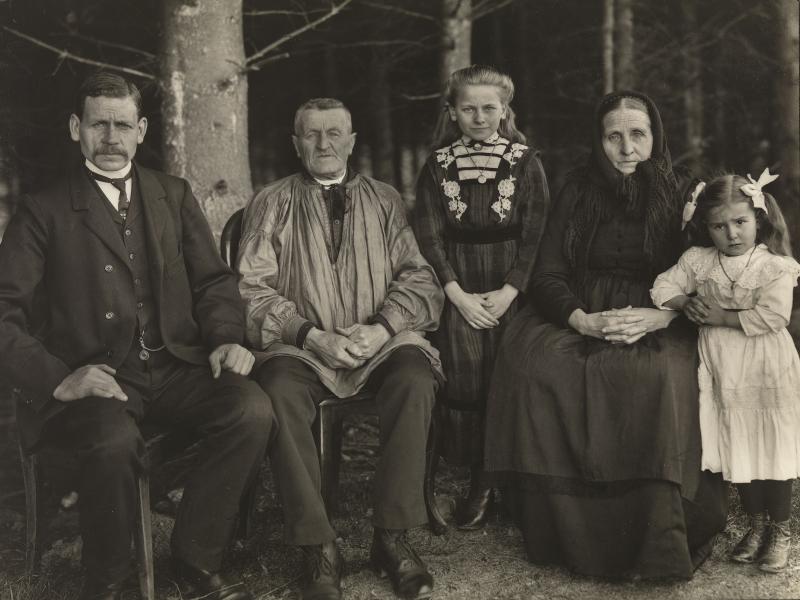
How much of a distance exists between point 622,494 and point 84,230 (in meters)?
2.38

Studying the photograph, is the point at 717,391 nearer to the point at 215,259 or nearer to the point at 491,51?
the point at 215,259

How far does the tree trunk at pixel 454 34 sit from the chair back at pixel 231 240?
3146mm

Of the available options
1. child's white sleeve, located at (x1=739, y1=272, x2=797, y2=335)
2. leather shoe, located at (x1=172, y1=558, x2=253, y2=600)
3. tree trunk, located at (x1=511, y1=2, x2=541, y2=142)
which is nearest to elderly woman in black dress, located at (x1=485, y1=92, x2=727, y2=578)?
child's white sleeve, located at (x1=739, y1=272, x2=797, y2=335)

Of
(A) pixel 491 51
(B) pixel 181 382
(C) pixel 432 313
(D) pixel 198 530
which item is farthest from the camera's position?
(A) pixel 491 51

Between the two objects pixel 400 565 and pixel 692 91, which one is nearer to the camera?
pixel 400 565

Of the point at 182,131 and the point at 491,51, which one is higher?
the point at 491,51

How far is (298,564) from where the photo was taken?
3771mm

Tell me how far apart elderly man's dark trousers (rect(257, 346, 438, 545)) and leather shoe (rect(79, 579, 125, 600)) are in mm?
645

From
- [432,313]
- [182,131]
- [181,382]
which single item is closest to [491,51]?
[182,131]

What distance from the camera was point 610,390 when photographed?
3602 millimetres

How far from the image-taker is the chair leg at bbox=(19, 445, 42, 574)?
3.48 meters

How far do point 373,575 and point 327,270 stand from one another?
4.32ft

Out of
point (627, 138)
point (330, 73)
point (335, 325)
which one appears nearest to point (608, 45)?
point (330, 73)

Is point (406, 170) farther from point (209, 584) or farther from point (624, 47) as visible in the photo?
point (209, 584)
